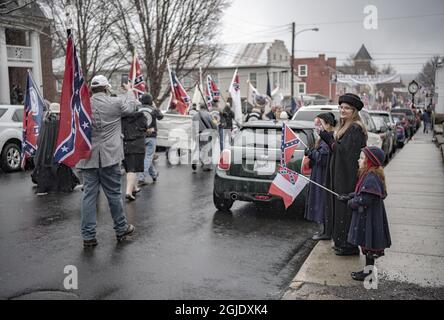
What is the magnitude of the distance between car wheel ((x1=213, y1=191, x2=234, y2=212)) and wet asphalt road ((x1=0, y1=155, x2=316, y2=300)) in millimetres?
162

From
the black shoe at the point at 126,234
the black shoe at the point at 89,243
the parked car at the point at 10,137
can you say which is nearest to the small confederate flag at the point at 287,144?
the black shoe at the point at 126,234

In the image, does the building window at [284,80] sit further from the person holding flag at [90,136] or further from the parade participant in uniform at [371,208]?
the parade participant in uniform at [371,208]

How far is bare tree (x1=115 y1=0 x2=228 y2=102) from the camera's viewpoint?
25547 millimetres

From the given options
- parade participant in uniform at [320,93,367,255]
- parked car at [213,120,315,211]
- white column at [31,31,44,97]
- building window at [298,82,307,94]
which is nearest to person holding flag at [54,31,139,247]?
parked car at [213,120,315,211]

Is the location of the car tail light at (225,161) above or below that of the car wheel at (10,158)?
above

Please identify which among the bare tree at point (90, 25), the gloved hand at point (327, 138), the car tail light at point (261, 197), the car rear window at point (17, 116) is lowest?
the car tail light at point (261, 197)

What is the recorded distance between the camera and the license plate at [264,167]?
742 centimetres

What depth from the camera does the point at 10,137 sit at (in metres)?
12.5

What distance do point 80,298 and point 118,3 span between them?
73.9 feet

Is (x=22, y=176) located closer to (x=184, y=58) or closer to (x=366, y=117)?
(x=366, y=117)

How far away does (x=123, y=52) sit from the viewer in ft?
88.6

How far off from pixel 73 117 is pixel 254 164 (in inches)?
116

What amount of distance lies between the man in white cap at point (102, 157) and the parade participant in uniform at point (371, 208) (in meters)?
2.84
